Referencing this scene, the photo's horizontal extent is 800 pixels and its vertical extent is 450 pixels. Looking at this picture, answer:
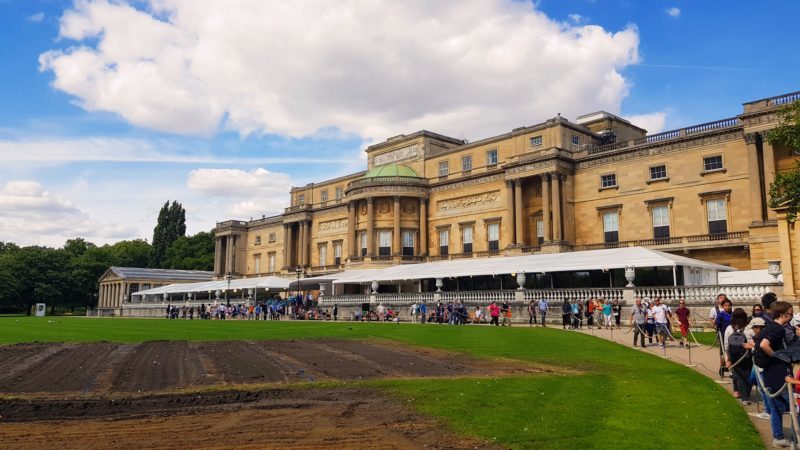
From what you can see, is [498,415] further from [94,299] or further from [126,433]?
[94,299]

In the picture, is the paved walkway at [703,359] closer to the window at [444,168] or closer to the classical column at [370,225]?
the window at [444,168]

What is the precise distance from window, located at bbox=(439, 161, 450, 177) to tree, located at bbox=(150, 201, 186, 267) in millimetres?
63907

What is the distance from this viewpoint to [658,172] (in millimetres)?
44281

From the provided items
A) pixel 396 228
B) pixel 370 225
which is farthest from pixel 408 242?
pixel 370 225

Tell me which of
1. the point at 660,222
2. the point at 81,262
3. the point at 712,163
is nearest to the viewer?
the point at 712,163

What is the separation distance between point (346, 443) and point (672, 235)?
4019 centimetres

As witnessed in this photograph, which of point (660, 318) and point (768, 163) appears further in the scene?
Result: point (768, 163)

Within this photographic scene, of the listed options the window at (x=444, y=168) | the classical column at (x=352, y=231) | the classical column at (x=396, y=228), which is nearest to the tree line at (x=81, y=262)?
the classical column at (x=352, y=231)

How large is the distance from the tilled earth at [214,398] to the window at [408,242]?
40.1 meters

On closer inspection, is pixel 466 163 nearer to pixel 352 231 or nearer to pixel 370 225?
pixel 370 225

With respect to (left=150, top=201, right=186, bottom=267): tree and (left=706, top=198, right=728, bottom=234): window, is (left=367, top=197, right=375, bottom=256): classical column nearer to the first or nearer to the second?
(left=706, top=198, right=728, bottom=234): window

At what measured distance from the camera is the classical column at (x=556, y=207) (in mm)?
46906

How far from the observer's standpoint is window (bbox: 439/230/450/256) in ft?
188

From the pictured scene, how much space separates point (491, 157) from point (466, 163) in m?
3.08
